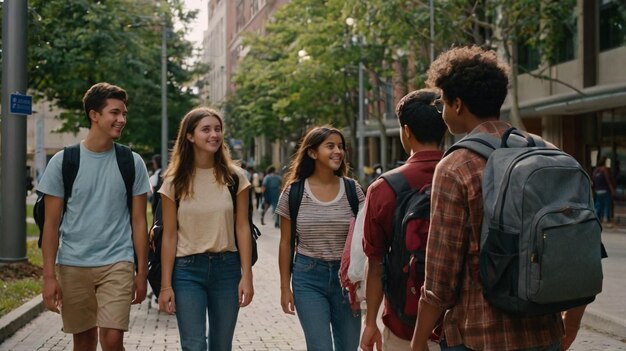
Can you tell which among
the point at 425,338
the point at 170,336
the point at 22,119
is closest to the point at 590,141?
the point at 22,119

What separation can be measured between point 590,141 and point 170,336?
2501cm

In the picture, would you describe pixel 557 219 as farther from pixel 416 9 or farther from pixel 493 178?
pixel 416 9

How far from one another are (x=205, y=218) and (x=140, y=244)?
17.5 inches

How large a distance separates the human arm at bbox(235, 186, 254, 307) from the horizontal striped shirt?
194 millimetres

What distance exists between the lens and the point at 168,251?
5.57 m

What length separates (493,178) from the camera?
319cm

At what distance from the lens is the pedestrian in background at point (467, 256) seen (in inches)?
129

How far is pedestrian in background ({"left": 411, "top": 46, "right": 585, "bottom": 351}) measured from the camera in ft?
10.8

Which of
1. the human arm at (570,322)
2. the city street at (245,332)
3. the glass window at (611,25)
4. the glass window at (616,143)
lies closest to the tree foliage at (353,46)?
the glass window at (611,25)

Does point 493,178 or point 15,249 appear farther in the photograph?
point 15,249

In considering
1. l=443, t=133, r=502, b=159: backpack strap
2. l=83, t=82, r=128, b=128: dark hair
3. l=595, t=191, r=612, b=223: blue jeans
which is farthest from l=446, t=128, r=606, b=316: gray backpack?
l=595, t=191, r=612, b=223: blue jeans

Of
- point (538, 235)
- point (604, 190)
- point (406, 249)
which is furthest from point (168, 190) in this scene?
point (604, 190)

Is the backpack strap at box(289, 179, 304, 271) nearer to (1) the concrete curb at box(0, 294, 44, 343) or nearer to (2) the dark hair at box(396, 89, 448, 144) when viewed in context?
(2) the dark hair at box(396, 89, 448, 144)

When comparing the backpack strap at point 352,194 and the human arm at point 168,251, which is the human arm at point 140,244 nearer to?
the human arm at point 168,251
